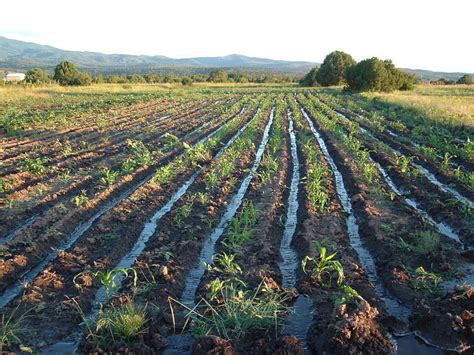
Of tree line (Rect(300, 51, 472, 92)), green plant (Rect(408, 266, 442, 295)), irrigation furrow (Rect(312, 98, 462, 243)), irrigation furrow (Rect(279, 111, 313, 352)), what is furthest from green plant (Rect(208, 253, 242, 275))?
tree line (Rect(300, 51, 472, 92))

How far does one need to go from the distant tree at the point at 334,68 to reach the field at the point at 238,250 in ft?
140

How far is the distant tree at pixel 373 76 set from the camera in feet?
123

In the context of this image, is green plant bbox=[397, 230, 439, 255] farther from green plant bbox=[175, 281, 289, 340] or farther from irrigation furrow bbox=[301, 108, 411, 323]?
green plant bbox=[175, 281, 289, 340]

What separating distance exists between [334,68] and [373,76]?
728 inches

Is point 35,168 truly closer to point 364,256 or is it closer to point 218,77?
point 364,256

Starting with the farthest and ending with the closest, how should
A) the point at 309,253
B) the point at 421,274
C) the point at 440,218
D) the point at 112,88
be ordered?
the point at 112,88, the point at 440,218, the point at 309,253, the point at 421,274

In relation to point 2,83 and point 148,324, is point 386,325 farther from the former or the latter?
point 2,83

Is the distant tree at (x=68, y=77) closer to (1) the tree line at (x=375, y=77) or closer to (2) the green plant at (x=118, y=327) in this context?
(1) the tree line at (x=375, y=77)

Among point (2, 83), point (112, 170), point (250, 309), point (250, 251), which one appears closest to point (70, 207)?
point (112, 170)

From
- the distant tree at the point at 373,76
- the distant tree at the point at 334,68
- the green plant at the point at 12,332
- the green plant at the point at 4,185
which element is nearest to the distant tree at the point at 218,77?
the distant tree at the point at 334,68

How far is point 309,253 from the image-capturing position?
21.7ft

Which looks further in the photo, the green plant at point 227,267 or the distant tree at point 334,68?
the distant tree at point 334,68

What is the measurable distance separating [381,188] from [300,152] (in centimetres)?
435

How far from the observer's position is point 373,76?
123 ft
